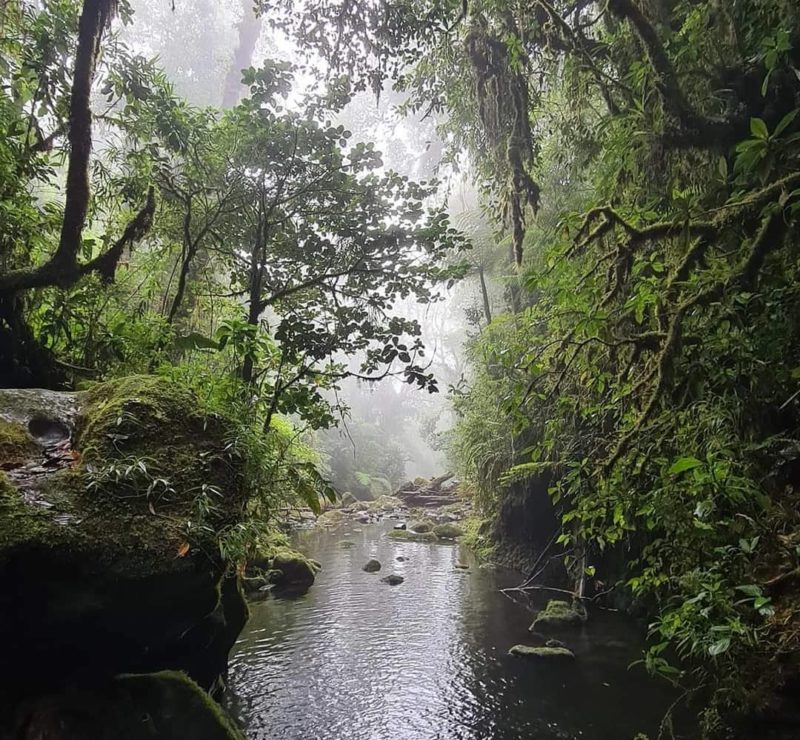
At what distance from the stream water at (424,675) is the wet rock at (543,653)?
0.37ft

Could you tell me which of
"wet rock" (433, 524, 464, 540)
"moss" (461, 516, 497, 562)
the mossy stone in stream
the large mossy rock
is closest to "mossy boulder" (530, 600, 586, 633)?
"moss" (461, 516, 497, 562)

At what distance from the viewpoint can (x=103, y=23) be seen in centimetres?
377

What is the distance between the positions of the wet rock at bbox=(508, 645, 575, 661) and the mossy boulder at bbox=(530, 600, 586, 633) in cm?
75

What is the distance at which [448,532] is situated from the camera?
533 inches

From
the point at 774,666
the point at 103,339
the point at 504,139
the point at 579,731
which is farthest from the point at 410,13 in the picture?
the point at 579,731

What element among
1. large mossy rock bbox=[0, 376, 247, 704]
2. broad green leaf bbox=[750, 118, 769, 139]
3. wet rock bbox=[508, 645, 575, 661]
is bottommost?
wet rock bbox=[508, 645, 575, 661]

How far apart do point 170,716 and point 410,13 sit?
6490mm

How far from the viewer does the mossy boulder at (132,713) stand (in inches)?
95.7

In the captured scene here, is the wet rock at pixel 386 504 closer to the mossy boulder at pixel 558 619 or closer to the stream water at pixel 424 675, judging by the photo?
the stream water at pixel 424 675

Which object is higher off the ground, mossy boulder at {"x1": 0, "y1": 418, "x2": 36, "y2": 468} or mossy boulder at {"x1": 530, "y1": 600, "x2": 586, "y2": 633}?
mossy boulder at {"x1": 0, "y1": 418, "x2": 36, "y2": 468}

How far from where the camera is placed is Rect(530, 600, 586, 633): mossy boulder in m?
6.35

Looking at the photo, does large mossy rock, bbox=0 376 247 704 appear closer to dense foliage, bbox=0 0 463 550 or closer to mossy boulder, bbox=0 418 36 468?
mossy boulder, bbox=0 418 36 468

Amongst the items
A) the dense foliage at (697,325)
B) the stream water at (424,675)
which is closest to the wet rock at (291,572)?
the stream water at (424,675)

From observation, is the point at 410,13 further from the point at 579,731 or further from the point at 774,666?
the point at 579,731
